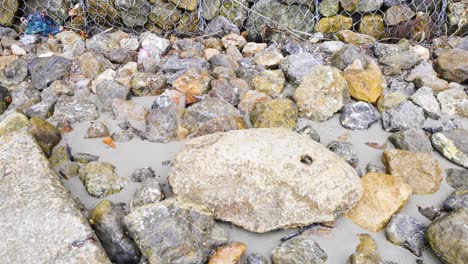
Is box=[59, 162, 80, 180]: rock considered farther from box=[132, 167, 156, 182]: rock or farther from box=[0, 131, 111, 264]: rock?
box=[132, 167, 156, 182]: rock

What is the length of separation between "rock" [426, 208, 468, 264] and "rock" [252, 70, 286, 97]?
1282mm

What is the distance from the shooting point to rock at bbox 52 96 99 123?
2535 millimetres

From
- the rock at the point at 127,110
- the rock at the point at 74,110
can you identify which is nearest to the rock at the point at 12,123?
the rock at the point at 74,110

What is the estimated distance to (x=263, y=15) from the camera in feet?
11.8

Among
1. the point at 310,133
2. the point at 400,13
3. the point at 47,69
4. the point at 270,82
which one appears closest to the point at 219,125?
the point at 310,133

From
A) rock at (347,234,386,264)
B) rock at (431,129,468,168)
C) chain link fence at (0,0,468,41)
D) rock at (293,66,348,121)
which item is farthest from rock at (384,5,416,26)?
rock at (347,234,386,264)

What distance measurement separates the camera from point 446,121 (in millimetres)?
2568

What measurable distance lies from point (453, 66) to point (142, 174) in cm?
207

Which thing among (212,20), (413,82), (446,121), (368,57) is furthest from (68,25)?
(446,121)

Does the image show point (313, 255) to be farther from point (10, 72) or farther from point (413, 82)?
point (10, 72)

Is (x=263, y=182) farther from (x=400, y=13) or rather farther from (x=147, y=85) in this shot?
(x=400, y=13)

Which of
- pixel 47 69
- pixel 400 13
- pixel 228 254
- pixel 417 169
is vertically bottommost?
pixel 47 69

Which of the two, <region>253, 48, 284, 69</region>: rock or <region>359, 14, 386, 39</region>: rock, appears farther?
<region>359, 14, 386, 39</region>: rock

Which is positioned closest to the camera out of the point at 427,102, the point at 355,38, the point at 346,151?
the point at 346,151
